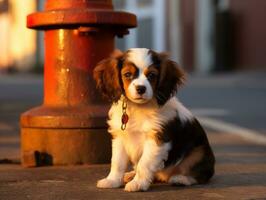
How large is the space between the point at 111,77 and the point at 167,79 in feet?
1.32

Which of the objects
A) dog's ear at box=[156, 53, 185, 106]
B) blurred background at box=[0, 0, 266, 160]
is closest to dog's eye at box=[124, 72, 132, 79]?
dog's ear at box=[156, 53, 185, 106]

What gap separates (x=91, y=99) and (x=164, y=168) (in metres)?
1.30

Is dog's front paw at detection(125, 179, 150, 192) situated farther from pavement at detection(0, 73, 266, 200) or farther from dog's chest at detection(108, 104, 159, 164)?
dog's chest at detection(108, 104, 159, 164)

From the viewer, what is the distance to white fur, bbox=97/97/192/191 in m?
5.05

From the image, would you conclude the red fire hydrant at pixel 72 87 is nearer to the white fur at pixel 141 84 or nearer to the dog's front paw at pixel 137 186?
the dog's front paw at pixel 137 186

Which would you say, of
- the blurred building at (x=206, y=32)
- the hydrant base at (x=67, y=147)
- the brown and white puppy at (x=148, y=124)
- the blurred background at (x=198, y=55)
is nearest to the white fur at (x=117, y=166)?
the brown and white puppy at (x=148, y=124)

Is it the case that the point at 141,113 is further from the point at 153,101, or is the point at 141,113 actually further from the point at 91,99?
the point at 91,99

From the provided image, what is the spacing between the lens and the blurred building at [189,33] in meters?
29.8

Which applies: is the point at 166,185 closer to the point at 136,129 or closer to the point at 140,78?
the point at 136,129

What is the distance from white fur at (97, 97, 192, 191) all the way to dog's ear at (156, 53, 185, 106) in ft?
0.32

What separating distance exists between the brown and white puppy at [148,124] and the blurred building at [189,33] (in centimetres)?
2391

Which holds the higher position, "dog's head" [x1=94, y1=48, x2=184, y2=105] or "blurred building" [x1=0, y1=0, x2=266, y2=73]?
"dog's head" [x1=94, y1=48, x2=184, y2=105]

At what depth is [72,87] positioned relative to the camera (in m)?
6.34

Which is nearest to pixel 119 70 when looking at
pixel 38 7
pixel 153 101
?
pixel 153 101
